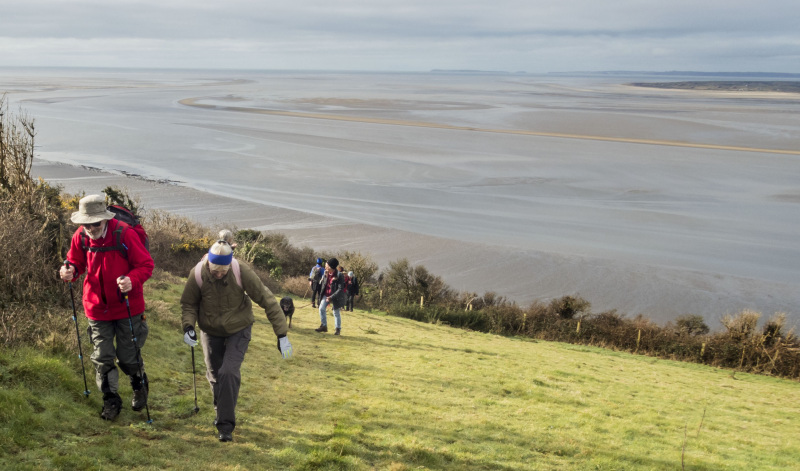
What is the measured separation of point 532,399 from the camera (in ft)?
36.1

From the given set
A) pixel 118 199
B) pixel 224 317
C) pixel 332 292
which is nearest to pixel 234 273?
pixel 224 317

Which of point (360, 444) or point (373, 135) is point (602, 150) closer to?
point (373, 135)

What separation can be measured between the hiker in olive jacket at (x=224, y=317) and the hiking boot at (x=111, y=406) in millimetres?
1134

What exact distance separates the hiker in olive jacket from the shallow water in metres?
24.3

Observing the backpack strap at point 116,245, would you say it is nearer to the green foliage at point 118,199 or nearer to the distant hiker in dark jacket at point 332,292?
the distant hiker in dark jacket at point 332,292

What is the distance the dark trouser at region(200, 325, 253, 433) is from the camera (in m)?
6.73

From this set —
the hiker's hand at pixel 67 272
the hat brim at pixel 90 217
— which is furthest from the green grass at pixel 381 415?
the hat brim at pixel 90 217

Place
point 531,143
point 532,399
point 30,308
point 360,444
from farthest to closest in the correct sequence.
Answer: point 531,143
point 532,399
point 30,308
point 360,444

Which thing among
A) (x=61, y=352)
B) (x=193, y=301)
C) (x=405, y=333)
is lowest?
(x=405, y=333)

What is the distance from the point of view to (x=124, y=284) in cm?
616

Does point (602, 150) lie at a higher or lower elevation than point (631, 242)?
higher

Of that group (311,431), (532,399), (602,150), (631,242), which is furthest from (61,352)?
(602,150)

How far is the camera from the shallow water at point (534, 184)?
3228 centimetres

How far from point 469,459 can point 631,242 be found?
32.4 metres
